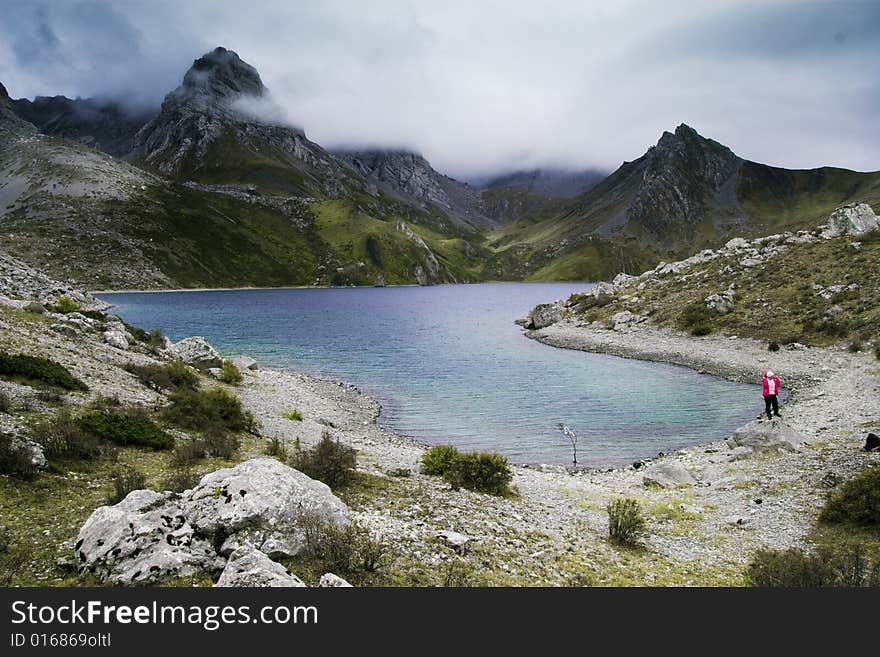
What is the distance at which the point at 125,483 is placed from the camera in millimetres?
12016

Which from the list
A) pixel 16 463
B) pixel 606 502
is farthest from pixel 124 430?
pixel 606 502

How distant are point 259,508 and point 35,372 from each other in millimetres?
16184

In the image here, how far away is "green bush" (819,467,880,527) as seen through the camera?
43.5 feet

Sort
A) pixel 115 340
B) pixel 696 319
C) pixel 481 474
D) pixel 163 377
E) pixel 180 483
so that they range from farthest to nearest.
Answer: pixel 696 319 < pixel 115 340 < pixel 163 377 < pixel 481 474 < pixel 180 483

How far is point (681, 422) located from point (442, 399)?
1705cm

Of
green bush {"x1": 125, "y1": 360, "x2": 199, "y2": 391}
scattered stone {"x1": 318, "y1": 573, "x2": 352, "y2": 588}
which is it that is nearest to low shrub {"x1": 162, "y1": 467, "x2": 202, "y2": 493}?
scattered stone {"x1": 318, "y1": 573, "x2": 352, "y2": 588}

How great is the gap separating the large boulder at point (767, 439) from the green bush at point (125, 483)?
23.5 metres

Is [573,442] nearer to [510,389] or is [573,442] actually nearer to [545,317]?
[510,389]

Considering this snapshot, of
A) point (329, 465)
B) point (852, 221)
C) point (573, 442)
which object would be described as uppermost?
point (852, 221)

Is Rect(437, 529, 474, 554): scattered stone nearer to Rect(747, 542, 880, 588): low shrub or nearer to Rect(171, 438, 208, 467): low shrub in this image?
Rect(747, 542, 880, 588): low shrub

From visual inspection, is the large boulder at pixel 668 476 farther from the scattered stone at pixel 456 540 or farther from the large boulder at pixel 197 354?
the large boulder at pixel 197 354

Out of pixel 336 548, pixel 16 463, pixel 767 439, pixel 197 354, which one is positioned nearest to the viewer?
pixel 336 548

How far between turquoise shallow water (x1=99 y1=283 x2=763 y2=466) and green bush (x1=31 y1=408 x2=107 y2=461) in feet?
59.3

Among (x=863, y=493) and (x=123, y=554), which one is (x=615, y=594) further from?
(x=863, y=493)
